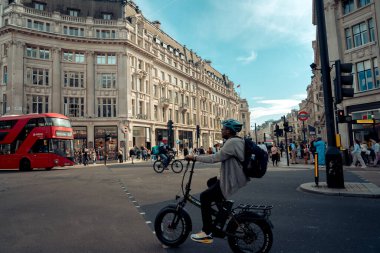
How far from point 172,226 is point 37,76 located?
1409 inches

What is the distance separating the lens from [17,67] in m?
31.5

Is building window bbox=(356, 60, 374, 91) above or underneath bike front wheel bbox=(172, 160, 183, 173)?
above

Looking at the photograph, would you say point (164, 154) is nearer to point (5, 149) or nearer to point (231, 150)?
point (231, 150)

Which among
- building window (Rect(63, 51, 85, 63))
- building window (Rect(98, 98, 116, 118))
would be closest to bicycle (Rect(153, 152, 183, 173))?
building window (Rect(98, 98, 116, 118))

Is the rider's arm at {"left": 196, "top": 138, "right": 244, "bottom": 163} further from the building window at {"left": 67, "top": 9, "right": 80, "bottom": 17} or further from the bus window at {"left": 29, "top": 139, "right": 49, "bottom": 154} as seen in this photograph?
the building window at {"left": 67, "top": 9, "right": 80, "bottom": 17}

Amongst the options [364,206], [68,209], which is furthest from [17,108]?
[364,206]

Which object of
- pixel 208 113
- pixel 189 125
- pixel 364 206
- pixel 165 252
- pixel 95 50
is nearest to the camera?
pixel 165 252

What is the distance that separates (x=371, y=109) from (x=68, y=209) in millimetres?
23846

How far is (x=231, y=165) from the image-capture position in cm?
355

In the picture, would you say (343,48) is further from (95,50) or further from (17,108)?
(17,108)

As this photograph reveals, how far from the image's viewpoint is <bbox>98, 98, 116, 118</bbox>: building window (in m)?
36.0

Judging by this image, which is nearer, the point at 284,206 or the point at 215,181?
the point at 215,181

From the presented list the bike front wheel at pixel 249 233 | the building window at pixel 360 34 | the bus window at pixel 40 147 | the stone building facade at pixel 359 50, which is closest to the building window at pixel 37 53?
the bus window at pixel 40 147

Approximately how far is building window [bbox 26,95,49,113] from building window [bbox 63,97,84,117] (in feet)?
7.21
